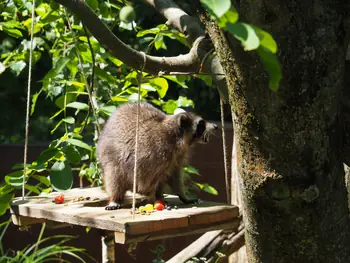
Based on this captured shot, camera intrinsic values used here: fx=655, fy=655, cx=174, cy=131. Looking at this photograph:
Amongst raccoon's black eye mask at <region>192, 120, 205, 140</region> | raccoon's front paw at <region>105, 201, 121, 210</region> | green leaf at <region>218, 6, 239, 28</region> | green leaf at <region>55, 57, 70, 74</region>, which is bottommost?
raccoon's front paw at <region>105, 201, 121, 210</region>

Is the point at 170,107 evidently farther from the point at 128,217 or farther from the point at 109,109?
the point at 128,217

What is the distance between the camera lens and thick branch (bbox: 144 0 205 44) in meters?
2.55

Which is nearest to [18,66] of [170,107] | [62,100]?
[62,100]

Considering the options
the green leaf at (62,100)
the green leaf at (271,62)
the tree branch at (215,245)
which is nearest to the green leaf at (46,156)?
the green leaf at (62,100)

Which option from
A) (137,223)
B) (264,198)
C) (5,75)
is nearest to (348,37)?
(264,198)

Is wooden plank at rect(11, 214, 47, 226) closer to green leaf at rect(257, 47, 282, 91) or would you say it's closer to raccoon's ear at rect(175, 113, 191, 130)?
raccoon's ear at rect(175, 113, 191, 130)

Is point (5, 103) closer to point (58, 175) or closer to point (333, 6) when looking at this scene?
point (58, 175)

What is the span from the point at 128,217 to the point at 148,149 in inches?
33.7

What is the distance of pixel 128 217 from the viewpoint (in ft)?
8.03

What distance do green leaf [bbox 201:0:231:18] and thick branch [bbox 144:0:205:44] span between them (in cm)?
171

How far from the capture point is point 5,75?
5.88 metres

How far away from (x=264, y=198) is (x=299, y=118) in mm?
231

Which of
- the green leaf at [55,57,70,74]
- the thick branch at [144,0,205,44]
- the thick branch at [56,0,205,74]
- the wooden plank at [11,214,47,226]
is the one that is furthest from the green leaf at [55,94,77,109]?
the thick branch at [56,0,205,74]

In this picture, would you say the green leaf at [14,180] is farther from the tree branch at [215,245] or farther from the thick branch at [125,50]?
the tree branch at [215,245]
